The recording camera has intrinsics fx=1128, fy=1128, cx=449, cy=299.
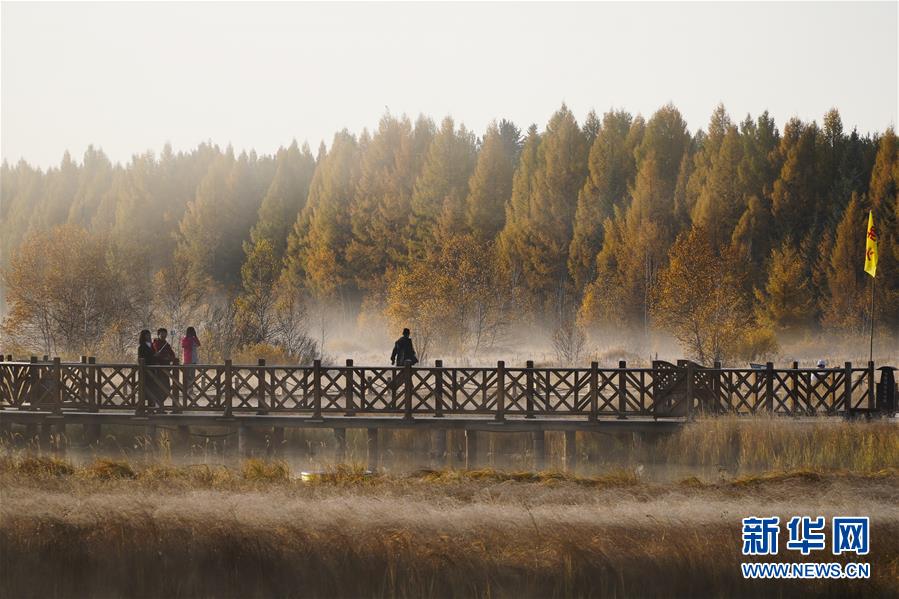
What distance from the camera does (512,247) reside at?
62156 mm

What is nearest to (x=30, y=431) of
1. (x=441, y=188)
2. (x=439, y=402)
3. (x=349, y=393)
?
(x=349, y=393)

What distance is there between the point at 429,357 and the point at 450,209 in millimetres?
16609

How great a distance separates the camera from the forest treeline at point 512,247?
4575cm

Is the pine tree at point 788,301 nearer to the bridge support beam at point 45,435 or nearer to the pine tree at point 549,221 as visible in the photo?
the pine tree at point 549,221

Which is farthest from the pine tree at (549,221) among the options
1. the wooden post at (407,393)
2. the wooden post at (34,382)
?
the wooden post at (34,382)

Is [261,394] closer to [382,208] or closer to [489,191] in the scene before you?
[489,191]

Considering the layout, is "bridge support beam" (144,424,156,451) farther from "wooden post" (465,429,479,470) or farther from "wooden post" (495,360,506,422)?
"wooden post" (495,360,506,422)

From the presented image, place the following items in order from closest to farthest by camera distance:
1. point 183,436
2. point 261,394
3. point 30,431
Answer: point 261,394
point 183,436
point 30,431

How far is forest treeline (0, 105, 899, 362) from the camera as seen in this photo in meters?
45.8

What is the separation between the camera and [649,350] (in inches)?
2026

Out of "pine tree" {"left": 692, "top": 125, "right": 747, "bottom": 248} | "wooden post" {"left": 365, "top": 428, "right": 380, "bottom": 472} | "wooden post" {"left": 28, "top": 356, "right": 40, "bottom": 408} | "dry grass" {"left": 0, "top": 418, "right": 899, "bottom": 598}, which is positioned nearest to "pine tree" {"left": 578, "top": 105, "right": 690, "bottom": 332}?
"pine tree" {"left": 692, "top": 125, "right": 747, "bottom": 248}


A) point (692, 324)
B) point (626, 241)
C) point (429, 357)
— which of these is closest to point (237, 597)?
point (692, 324)

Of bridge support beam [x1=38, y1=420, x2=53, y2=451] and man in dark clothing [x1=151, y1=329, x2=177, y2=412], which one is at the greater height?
man in dark clothing [x1=151, y1=329, x2=177, y2=412]

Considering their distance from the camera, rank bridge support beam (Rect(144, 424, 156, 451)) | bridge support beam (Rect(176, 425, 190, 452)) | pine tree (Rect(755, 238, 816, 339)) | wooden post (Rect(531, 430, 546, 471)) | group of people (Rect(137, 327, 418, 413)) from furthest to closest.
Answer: pine tree (Rect(755, 238, 816, 339)), bridge support beam (Rect(176, 425, 190, 452)), group of people (Rect(137, 327, 418, 413)), bridge support beam (Rect(144, 424, 156, 451)), wooden post (Rect(531, 430, 546, 471))
